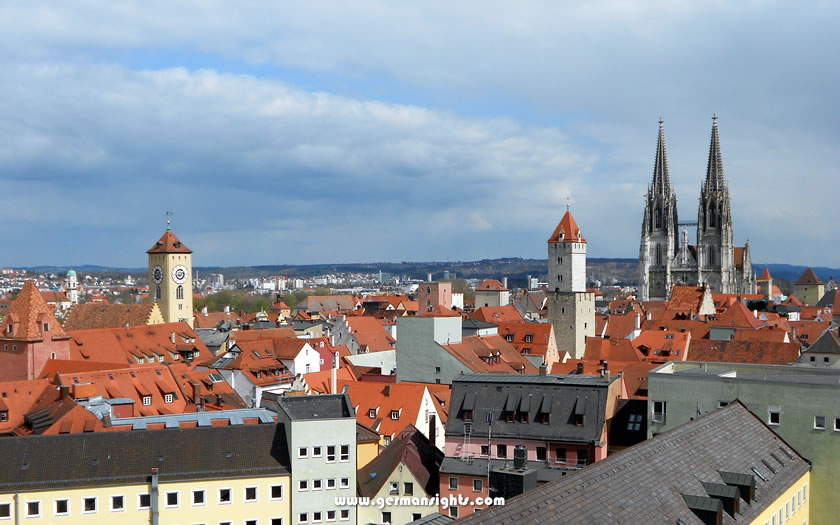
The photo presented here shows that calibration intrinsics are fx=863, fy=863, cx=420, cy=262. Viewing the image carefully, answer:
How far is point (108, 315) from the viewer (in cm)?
10206

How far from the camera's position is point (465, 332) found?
8544 centimetres

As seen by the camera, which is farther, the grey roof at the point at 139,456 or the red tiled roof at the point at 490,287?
the red tiled roof at the point at 490,287

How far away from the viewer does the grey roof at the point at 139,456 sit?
35.5 m

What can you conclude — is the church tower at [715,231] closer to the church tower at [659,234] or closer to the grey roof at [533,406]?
the church tower at [659,234]

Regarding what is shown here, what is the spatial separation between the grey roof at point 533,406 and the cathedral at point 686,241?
127488 millimetres

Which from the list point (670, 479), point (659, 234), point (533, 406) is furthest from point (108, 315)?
point (659, 234)

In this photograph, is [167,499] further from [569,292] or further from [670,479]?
[569,292]

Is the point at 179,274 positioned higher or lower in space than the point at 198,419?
higher

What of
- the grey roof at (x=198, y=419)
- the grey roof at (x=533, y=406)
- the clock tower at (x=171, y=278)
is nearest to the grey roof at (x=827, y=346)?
the grey roof at (x=533, y=406)

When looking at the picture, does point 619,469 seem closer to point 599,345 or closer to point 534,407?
point 534,407

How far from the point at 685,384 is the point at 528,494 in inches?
790

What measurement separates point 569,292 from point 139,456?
223ft

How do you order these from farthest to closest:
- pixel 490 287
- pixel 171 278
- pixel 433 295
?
pixel 490 287
pixel 433 295
pixel 171 278

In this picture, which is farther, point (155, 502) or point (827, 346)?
point (827, 346)
